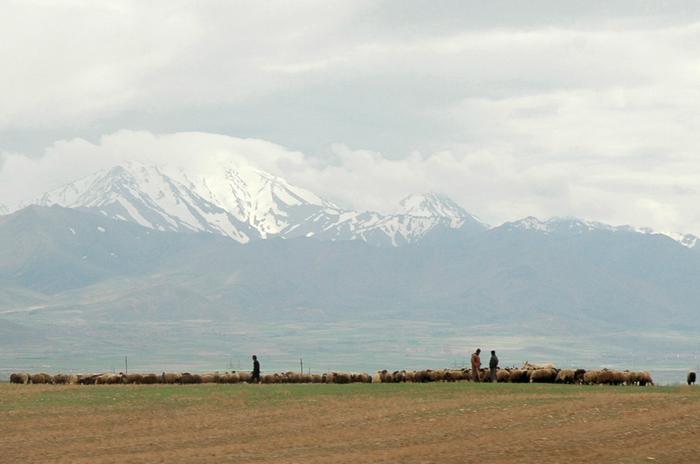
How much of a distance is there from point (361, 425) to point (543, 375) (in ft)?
77.4

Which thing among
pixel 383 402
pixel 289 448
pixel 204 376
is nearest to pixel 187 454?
pixel 289 448

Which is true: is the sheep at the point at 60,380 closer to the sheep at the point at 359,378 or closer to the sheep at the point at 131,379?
the sheep at the point at 131,379

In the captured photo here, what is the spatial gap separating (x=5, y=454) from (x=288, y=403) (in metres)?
16.6

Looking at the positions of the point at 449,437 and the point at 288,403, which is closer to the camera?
the point at 449,437

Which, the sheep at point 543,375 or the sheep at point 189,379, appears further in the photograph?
the sheep at point 189,379

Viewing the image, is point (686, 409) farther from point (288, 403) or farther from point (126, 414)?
point (126, 414)

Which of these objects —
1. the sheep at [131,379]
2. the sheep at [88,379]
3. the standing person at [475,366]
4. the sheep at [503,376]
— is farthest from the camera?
the sheep at [88,379]

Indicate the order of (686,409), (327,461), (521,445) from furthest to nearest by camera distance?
(686,409) → (521,445) → (327,461)

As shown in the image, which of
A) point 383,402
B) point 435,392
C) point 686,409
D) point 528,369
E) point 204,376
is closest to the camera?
point 686,409

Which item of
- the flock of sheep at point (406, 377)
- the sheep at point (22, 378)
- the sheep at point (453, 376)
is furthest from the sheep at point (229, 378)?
the sheep at point (22, 378)

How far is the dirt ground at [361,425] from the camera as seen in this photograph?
1380 inches

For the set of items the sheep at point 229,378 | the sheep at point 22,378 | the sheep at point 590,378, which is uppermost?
the sheep at point 22,378

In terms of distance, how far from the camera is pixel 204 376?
73.0m

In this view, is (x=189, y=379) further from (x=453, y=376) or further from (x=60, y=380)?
(x=453, y=376)
